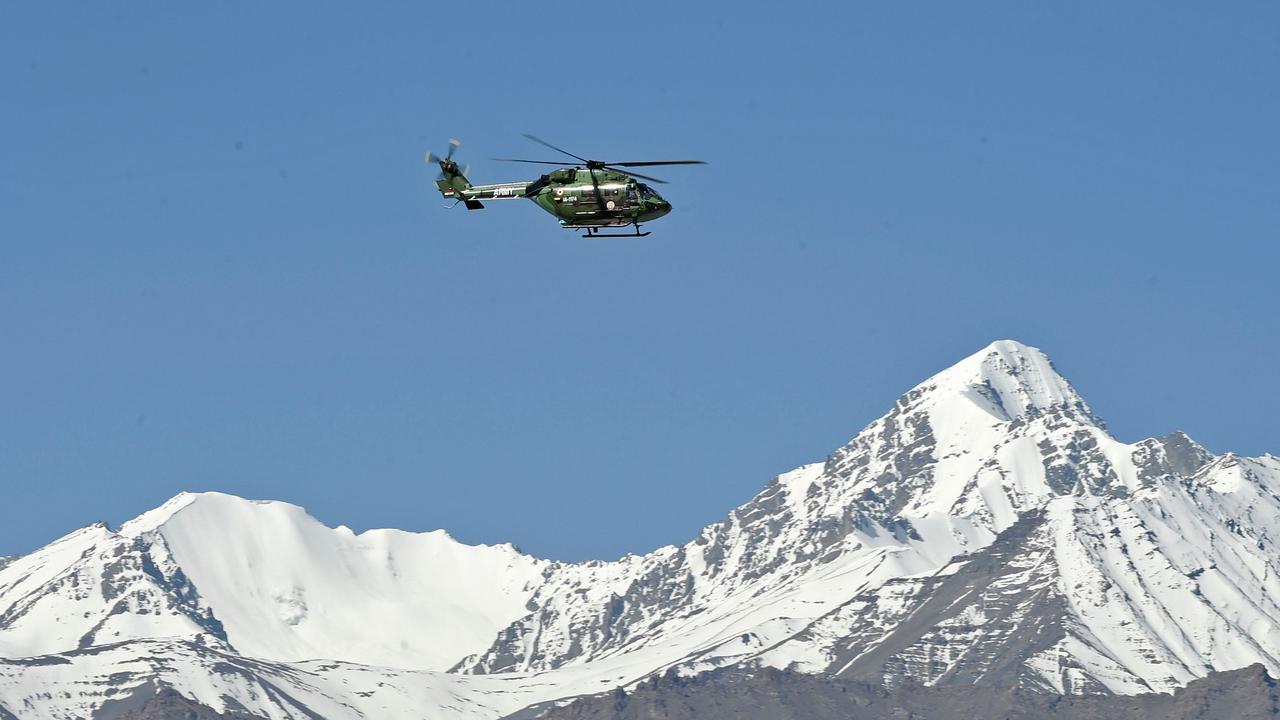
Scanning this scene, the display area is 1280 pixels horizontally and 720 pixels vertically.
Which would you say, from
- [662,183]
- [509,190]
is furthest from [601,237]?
[509,190]

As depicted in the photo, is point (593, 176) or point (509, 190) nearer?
point (593, 176)

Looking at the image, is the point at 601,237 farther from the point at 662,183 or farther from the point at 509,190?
the point at 509,190

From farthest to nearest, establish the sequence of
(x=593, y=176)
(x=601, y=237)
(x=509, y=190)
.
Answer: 1. (x=509, y=190)
2. (x=593, y=176)
3. (x=601, y=237)

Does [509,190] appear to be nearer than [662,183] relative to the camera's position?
No

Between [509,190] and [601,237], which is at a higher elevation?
[509,190]

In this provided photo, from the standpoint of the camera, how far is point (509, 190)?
197375 millimetres

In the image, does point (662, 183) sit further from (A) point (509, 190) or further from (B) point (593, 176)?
(A) point (509, 190)

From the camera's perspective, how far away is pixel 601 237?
173 metres

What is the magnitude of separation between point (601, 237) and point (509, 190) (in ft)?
83.6

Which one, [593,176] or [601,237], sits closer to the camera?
[601,237]

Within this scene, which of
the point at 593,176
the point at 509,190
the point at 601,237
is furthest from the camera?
the point at 509,190

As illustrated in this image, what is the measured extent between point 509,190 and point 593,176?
1440 cm

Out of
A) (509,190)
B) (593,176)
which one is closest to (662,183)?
(593,176)

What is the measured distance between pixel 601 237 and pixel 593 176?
39.5 ft
